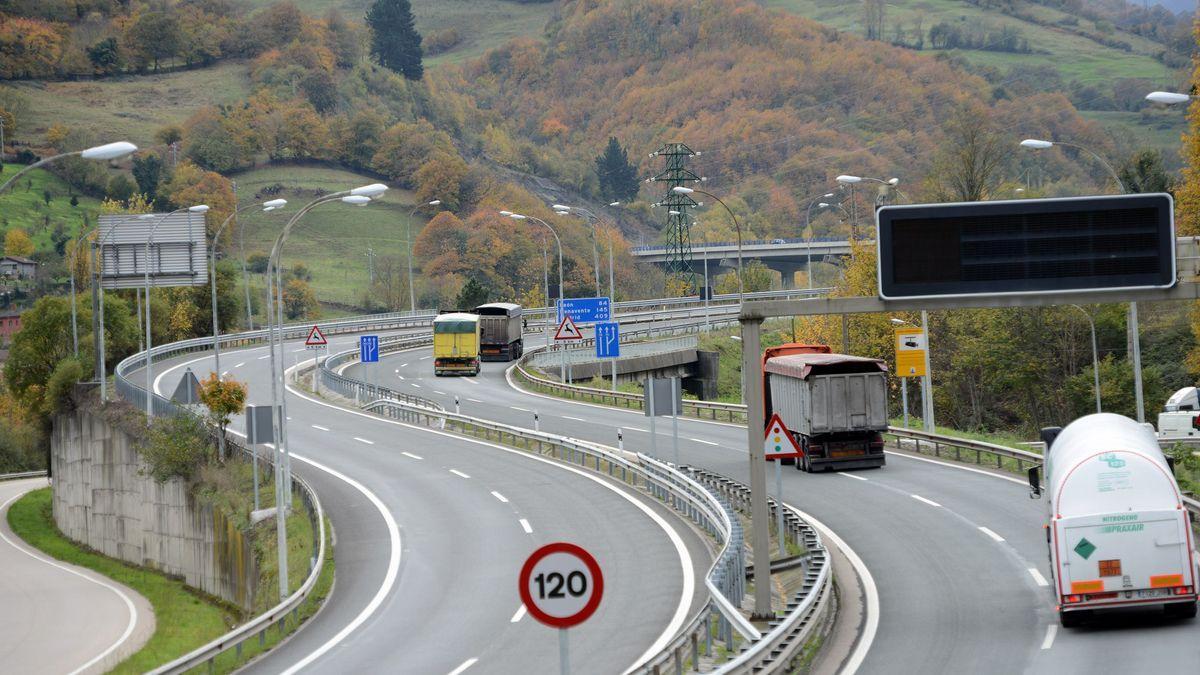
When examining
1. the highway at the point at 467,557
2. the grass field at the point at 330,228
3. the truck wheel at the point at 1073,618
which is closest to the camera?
the truck wheel at the point at 1073,618

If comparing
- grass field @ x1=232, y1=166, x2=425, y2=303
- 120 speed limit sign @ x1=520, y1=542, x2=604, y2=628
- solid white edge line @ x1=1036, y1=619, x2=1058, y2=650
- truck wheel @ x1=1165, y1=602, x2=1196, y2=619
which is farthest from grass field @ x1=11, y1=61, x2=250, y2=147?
120 speed limit sign @ x1=520, y1=542, x2=604, y2=628

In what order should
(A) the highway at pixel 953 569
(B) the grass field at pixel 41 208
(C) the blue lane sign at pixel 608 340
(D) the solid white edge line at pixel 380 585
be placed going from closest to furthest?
(A) the highway at pixel 953 569 → (D) the solid white edge line at pixel 380 585 → (C) the blue lane sign at pixel 608 340 → (B) the grass field at pixel 41 208

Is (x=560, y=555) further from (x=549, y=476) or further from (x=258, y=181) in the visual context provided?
(x=258, y=181)

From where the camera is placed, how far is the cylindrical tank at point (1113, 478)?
1770 centimetres

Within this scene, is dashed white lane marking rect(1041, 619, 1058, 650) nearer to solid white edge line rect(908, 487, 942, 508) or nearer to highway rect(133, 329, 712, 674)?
highway rect(133, 329, 712, 674)

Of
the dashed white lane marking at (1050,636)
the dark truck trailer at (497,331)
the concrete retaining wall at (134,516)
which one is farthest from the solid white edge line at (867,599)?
the dark truck trailer at (497,331)

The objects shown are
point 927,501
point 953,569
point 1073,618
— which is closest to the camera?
point 1073,618

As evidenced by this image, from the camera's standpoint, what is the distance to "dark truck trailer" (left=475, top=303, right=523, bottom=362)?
76.7 meters

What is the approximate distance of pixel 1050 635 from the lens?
1838cm

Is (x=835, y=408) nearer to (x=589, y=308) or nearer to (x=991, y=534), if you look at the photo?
(x=991, y=534)

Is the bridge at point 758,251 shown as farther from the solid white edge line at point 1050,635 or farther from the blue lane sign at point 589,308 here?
the solid white edge line at point 1050,635

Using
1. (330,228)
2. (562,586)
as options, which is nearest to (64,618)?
(562,586)

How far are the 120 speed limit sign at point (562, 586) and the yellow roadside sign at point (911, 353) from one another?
1204 inches

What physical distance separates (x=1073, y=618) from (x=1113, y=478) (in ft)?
6.85
